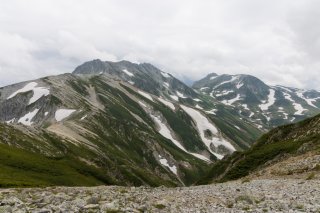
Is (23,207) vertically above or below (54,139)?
below

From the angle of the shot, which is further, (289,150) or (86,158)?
(86,158)

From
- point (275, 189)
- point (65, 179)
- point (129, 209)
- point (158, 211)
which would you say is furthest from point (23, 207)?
point (65, 179)

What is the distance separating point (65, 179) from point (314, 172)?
9949 cm

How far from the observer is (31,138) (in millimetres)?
174750

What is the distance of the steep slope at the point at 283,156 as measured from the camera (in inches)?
2084

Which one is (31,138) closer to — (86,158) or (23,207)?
(86,158)

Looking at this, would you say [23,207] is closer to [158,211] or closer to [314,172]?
[158,211]

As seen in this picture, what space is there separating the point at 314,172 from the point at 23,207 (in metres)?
34.4

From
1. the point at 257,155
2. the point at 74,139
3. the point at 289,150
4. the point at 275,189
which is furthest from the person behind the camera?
the point at 74,139

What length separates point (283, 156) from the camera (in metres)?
97.6

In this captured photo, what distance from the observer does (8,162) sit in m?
121

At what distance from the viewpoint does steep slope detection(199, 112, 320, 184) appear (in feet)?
174

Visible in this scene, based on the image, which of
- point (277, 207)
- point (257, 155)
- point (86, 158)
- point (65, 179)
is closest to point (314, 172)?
point (277, 207)

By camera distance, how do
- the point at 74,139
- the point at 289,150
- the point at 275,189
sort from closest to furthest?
1. the point at 275,189
2. the point at 289,150
3. the point at 74,139
